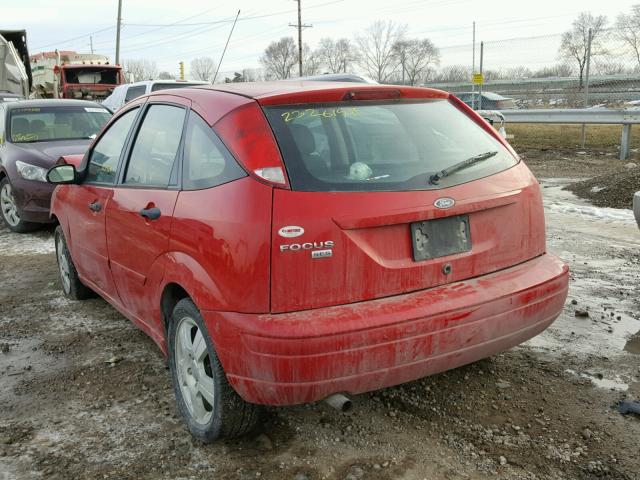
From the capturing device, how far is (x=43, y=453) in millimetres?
2941

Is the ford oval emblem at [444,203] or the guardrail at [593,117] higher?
the guardrail at [593,117]

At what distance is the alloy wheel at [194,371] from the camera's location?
288 cm

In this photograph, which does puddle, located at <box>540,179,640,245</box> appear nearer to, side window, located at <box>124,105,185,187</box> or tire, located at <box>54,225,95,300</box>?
side window, located at <box>124,105,185,187</box>

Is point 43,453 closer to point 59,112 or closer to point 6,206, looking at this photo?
point 6,206

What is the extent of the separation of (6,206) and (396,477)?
7198 mm

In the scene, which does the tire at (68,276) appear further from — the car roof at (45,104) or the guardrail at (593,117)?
the guardrail at (593,117)

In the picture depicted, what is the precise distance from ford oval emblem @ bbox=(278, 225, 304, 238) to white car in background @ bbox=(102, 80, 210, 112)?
11.1 m

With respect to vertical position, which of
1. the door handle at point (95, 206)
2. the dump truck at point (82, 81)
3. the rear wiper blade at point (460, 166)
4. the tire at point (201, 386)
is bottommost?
the tire at point (201, 386)

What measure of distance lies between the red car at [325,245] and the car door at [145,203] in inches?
0.7

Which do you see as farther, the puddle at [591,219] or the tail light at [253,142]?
the puddle at [591,219]

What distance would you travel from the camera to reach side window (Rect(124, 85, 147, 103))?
563 inches

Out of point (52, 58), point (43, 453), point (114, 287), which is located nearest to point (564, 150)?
point (114, 287)

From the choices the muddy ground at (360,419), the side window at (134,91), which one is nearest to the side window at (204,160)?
the muddy ground at (360,419)

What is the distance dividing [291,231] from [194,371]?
99 cm
